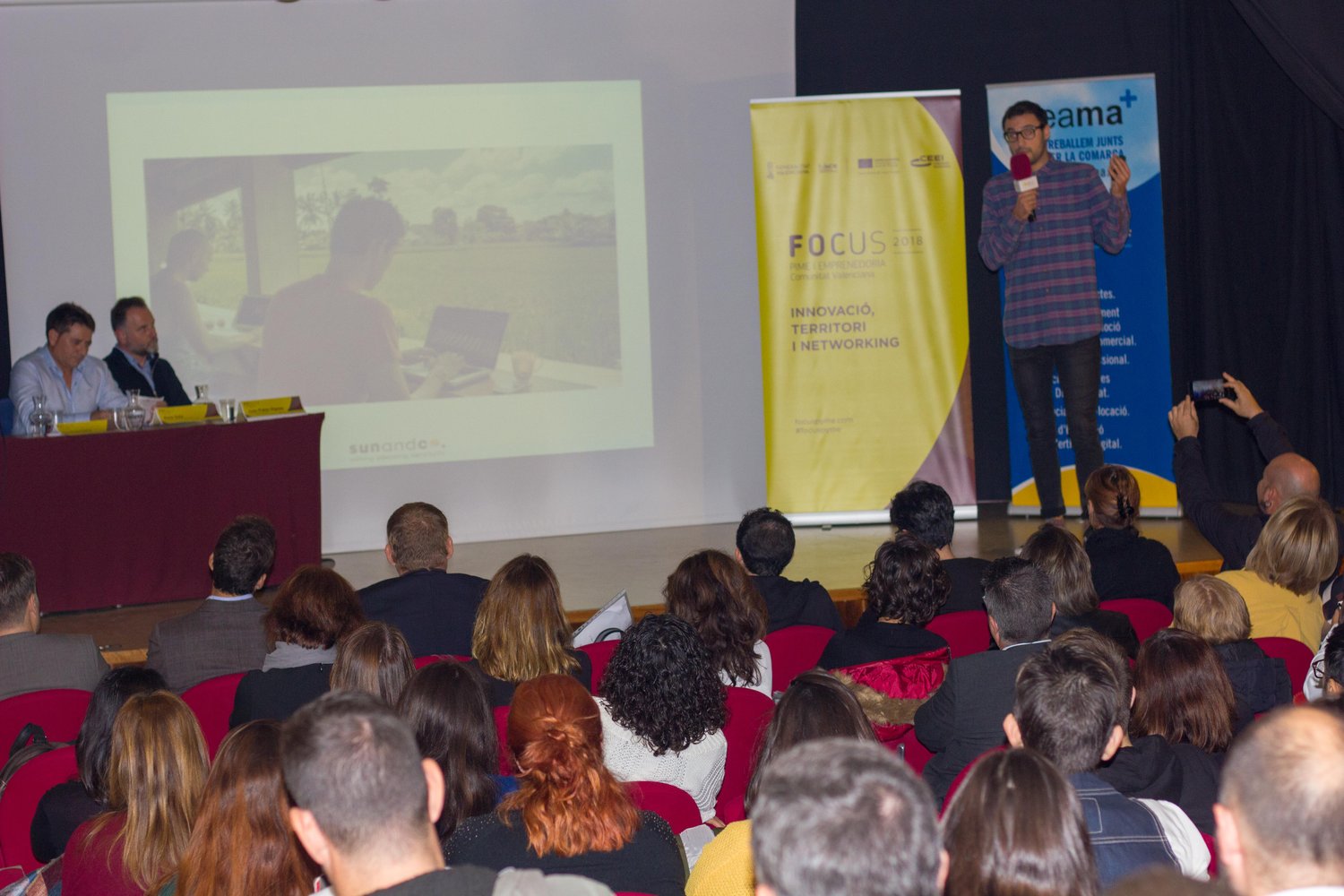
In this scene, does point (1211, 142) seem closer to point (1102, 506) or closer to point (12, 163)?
point (1102, 506)

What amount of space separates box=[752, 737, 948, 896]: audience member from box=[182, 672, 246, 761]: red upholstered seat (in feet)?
7.07

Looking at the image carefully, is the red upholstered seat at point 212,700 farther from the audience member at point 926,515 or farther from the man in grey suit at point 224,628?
the audience member at point 926,515

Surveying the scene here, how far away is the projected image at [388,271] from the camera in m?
6.74

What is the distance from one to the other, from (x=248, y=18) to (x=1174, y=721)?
5.95m

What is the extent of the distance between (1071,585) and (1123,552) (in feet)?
2.28

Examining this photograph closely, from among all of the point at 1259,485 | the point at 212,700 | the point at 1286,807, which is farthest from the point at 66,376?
the point at 1286,807

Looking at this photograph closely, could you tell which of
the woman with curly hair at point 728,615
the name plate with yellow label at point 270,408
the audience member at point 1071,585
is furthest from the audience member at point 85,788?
the name plate with yellow label at point 270,408

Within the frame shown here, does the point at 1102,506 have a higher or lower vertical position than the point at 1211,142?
lower

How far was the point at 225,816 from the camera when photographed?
193cm

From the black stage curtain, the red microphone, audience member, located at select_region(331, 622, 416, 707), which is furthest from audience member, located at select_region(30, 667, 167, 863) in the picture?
the black stage curtain

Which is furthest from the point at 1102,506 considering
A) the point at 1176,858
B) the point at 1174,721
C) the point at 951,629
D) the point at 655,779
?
the point at 1176,858

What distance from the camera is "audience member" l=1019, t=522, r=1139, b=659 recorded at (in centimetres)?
328

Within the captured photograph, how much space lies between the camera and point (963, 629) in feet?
11.4

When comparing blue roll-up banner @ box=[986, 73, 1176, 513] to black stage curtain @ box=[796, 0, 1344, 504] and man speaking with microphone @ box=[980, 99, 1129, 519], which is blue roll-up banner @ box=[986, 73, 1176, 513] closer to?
black stage curtain @ box=[796, 0, 1344, 504]
